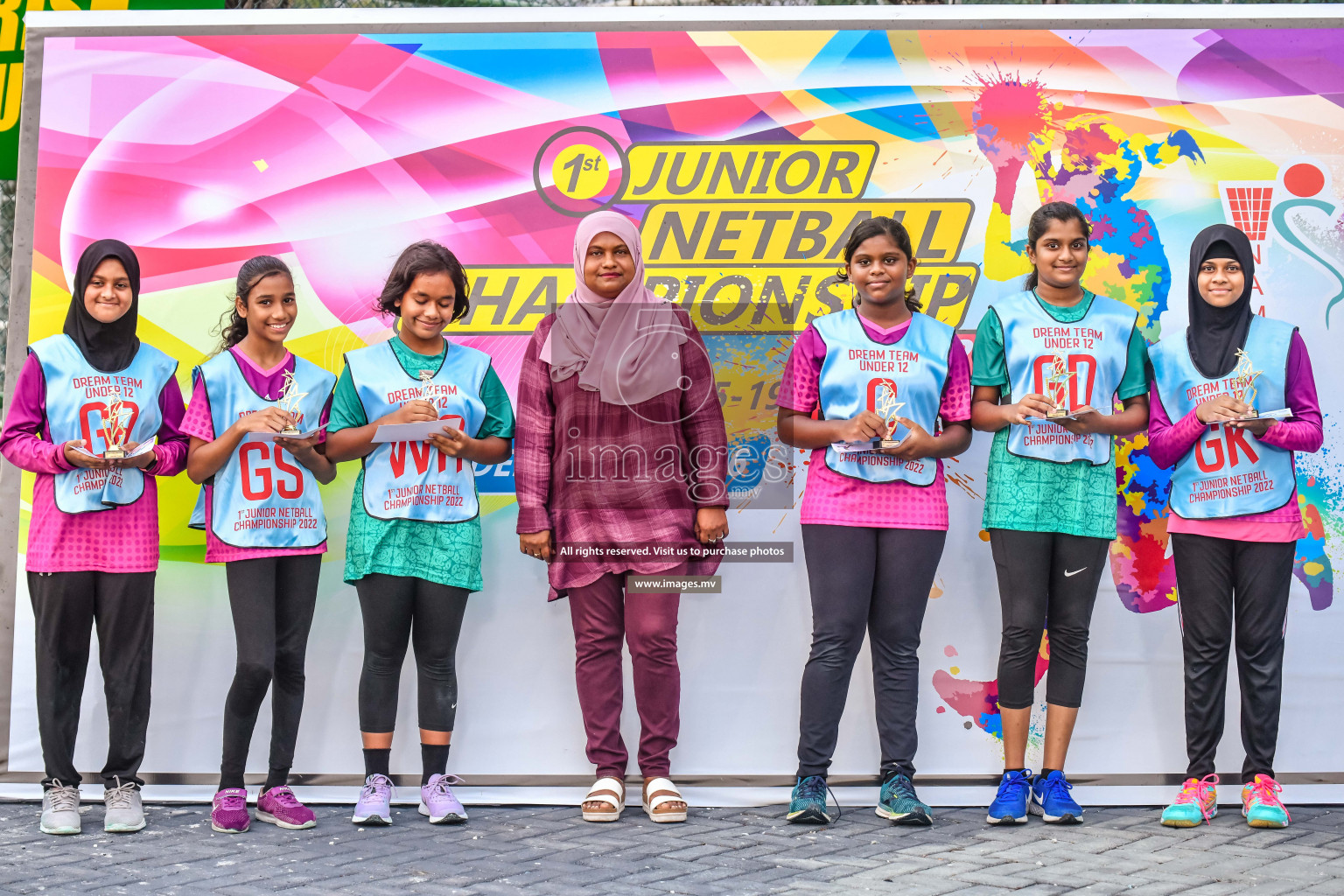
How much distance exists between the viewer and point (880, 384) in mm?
3809

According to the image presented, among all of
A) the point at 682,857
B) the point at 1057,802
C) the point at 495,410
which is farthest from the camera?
the point at 495,410

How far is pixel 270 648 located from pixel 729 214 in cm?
224

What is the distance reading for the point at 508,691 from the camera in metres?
4.21

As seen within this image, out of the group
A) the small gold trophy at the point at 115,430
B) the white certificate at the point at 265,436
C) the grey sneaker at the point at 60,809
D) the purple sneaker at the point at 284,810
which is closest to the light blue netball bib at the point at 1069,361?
the white certificate at the point at 265,436

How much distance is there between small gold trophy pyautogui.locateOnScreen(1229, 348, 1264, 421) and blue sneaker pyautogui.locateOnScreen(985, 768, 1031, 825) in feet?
4.73

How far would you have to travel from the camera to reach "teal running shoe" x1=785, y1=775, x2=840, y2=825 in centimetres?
374

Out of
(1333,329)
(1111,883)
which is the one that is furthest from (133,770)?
(1333,329)

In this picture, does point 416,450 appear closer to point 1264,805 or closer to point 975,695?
point 975,695

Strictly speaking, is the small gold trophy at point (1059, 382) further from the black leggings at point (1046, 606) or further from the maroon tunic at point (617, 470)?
the maroon tunic at point (617, 470)

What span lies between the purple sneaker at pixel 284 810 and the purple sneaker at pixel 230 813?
0.31ft

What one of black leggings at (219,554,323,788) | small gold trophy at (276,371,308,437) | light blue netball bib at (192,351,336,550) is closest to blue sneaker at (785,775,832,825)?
black leggings at (219,554,323,788)

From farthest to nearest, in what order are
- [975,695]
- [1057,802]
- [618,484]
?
[975,695], [618,484], [1057,802]

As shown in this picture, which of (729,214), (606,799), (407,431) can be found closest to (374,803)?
(606,799)

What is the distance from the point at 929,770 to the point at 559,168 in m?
2.64
